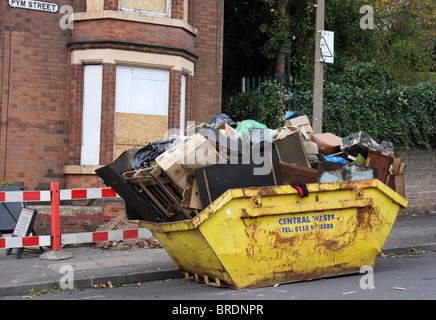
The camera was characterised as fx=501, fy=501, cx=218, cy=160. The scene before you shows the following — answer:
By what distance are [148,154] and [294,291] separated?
230cm

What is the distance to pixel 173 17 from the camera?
10430 mm

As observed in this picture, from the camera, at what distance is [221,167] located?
17.6 ft

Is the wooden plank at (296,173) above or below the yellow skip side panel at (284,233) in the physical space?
above

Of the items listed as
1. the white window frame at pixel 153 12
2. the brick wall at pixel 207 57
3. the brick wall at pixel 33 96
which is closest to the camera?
the brick wall at pixel 33 96

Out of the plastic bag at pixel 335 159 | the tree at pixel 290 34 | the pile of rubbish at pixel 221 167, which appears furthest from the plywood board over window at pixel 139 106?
the tree at pixel 290 34

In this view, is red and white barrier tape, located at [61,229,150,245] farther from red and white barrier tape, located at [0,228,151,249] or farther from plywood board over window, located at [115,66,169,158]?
plywood board over window, located at [115,66,169,158]

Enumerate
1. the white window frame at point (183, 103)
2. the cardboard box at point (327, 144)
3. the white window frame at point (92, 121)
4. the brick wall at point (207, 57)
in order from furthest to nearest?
the brick wall at point (207, 57), the white window frame at point (183, 103), the white window frame at point (92, 121), the cardboard box at point (327, 144)

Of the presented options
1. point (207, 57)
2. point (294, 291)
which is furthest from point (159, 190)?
point (207, 57)

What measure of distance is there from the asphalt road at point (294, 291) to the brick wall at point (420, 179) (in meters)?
5.69

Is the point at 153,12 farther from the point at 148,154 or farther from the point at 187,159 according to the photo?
the point at 187,159

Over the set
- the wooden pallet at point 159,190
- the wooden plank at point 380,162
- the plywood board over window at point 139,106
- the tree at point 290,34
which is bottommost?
the wooden pallet at point 159,190

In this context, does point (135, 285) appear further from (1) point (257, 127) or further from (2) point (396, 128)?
(2) point (396, 128)

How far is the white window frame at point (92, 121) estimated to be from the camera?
32.8 ft

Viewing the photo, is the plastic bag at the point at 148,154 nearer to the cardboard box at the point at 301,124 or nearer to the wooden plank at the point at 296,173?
the wooden plank at the point at 296,173
